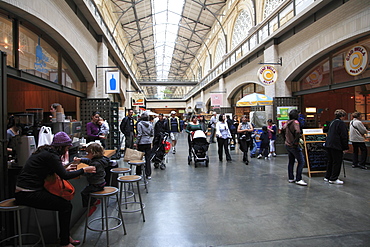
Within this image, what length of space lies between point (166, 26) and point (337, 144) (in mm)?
24554

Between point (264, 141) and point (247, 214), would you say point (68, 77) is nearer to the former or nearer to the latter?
point (264, 141)

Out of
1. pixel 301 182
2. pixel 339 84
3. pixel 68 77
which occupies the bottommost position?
pixel 301 182

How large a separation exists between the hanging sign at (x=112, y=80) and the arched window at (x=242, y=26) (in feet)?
32.8

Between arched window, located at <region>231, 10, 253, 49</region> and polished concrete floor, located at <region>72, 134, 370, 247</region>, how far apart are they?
1303cm

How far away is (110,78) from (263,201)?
8.57m

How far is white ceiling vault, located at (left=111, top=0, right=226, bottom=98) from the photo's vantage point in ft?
66.7

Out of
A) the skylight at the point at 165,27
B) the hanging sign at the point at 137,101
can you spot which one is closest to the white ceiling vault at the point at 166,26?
the skylight at the point at 165,27

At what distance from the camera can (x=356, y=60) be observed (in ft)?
25.3

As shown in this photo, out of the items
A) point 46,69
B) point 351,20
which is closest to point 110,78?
point 46,69

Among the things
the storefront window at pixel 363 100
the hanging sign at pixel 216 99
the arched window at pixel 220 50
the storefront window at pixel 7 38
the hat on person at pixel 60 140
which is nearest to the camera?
the hat on person at pixel 60 140

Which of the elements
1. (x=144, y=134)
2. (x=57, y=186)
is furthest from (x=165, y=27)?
(x=57, y=186)

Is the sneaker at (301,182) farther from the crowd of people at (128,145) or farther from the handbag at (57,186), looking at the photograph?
the handbag at (57,186)

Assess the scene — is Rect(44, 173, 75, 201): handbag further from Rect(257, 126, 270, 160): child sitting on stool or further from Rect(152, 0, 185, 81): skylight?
Rect(152, 0, 185, 81): skylight

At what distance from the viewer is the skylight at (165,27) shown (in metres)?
21.5
